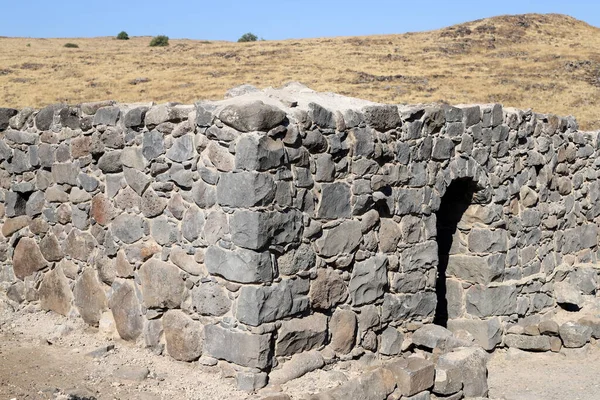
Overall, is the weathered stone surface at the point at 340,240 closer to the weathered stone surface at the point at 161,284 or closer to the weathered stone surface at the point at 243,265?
the weathered stone surface at the point at 243,265

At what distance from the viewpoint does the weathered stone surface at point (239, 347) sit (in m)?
5.90

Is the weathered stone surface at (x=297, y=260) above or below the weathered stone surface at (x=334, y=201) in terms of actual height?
below

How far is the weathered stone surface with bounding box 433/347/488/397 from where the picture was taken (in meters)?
6.57

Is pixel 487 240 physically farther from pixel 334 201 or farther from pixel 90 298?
pixel 90 298

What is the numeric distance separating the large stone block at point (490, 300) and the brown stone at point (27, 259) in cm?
513

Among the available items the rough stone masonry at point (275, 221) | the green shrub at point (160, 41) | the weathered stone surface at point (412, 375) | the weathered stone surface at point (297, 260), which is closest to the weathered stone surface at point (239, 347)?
the rough stone masonry at point (275, 221)

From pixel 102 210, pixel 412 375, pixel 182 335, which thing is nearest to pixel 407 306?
pixel 412 375

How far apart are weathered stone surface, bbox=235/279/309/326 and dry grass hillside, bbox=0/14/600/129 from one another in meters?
20.3

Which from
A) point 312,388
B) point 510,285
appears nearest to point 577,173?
point 510,285

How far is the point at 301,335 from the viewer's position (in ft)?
20.5

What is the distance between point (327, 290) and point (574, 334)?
12.8 feet

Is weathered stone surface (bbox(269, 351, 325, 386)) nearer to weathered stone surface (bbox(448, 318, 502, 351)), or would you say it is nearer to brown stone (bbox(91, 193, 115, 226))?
brown stone (bbox(91, 193, 115, 226))

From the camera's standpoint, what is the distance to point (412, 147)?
24.4 ft

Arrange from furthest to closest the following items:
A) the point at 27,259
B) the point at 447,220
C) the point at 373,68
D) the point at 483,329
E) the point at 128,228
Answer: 1. the point at 373,68
2. the point at 447,220
3. the point at 483,329
4. the point at 27,259
5. the point at 128,228
